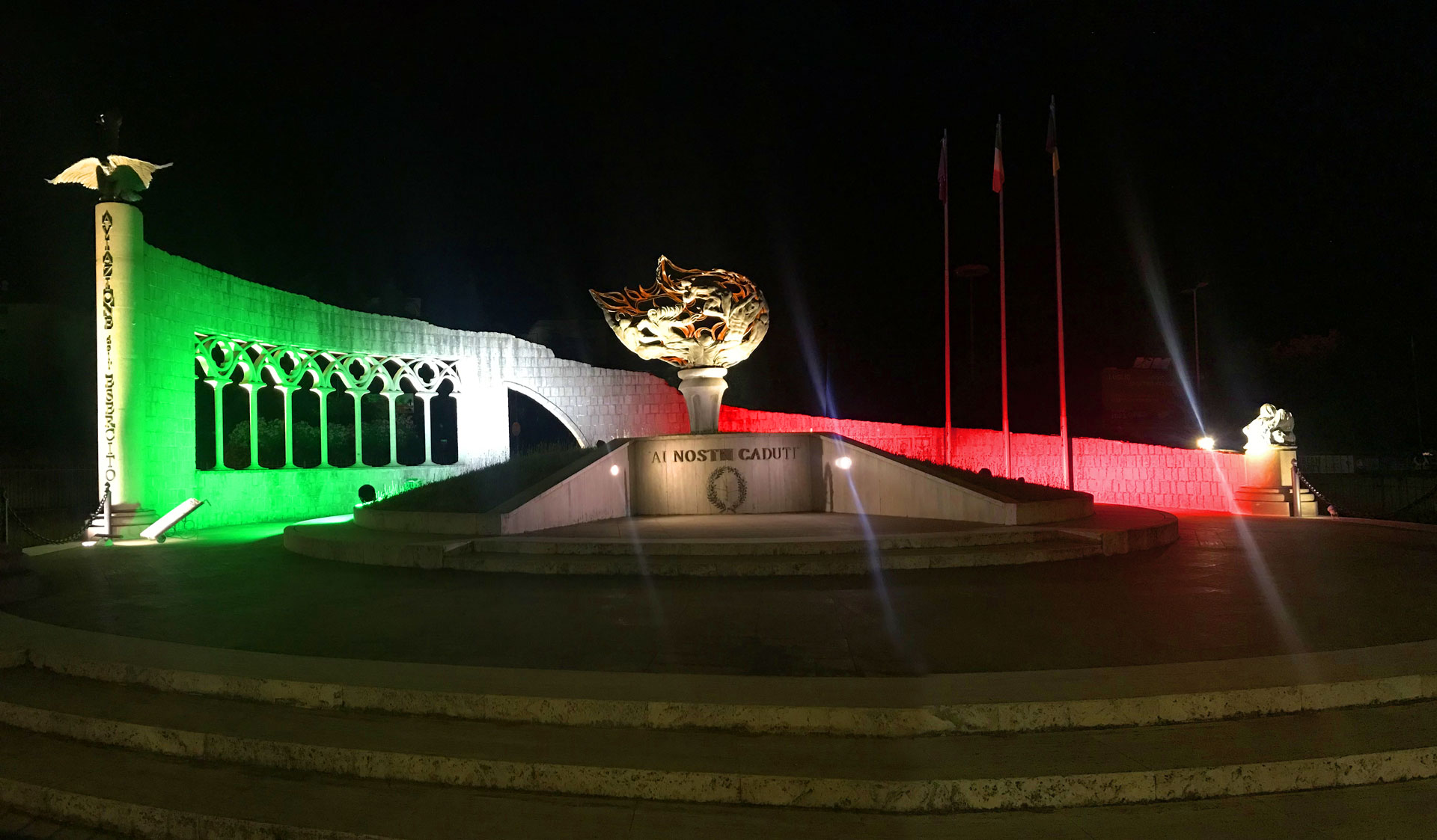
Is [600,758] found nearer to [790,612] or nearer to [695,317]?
[790,612]

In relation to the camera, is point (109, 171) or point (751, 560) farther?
point (109, 171)

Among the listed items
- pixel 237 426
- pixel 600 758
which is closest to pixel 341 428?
pixel 237 426

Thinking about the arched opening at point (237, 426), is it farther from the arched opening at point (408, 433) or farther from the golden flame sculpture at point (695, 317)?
the golden flame sculpture at point (695, 317)

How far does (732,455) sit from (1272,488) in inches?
436

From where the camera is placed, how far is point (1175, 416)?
39344mm

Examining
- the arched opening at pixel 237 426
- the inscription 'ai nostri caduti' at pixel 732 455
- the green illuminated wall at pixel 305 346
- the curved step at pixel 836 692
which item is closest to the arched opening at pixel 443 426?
the arched opening at pixel 237 426

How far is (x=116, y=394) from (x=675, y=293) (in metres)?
9.86

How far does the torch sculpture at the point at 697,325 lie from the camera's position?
17.2m

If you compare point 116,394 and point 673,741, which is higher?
point 116,394

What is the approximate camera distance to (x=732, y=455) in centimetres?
1598

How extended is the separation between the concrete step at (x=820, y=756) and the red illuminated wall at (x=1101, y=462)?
12436mm

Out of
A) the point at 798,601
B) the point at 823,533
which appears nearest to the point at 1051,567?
the point at 823,533

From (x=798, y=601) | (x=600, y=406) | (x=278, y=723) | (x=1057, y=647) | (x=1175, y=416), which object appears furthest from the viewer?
(x=1175, y=416)

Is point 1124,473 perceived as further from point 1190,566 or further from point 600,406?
point 600,406
